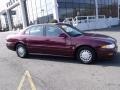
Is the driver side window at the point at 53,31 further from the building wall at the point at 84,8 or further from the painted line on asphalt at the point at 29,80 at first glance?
the building wall at the point at 84,8

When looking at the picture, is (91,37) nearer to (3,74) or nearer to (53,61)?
(53,61)

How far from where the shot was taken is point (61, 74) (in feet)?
26.3

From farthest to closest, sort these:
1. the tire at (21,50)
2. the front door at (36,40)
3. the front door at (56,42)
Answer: the tire at (21,50)
the front door at (36,40)
the front door at (56,42)

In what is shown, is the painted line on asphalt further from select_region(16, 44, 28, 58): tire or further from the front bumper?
the front bumper

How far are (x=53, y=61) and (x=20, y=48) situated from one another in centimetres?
190

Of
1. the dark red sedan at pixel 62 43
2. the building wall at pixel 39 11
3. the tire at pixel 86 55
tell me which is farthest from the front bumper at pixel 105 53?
the building wall at pixel 39 11

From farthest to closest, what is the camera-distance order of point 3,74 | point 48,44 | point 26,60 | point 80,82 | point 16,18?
point 16,18 → point 26,60 → point 48,44 → point 3,74 → point 80,82

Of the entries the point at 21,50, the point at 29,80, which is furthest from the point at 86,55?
the point at 21,50

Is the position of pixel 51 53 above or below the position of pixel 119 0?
below

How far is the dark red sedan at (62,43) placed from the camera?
8938mm

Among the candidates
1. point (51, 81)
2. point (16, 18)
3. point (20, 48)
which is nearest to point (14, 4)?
point (16, 18)

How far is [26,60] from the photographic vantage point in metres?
10.8

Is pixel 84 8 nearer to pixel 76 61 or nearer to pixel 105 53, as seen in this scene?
pixel 76 61

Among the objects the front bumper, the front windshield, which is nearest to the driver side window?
the front windshield
